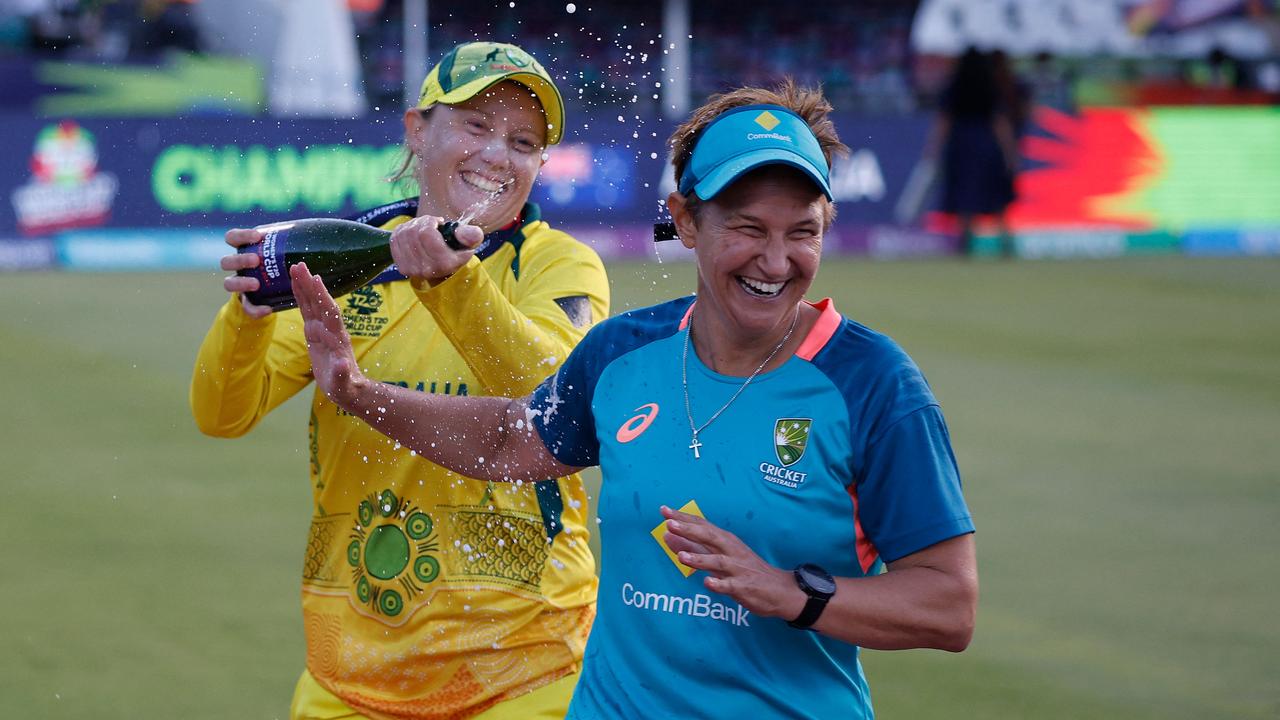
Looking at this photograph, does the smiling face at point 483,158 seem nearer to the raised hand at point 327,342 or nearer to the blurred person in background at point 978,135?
the raised hand at point 327,342

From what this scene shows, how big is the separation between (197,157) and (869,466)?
1791 centimetres

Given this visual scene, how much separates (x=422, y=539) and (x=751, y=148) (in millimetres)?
1402

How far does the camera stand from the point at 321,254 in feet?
12.3

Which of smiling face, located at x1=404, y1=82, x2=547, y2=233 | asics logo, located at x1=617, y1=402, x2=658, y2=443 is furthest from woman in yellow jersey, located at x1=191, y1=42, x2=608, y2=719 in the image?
asics logo, located at x1=617, y1=402, x2=658, y2=443

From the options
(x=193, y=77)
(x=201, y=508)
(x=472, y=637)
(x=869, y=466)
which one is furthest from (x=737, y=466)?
(x=193, y=77)

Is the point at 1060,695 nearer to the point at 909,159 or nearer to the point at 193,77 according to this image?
the point at 909,159

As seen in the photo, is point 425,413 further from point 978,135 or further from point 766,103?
point 978,135

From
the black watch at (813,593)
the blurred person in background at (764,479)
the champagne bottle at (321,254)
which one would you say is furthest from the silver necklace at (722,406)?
the champagne bottle at (321,254)

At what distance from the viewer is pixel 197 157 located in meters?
19.6

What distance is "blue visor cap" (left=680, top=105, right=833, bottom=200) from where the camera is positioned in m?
2.87

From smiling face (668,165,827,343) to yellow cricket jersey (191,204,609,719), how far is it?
789 mm

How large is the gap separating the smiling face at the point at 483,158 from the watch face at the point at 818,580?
4.78 ft

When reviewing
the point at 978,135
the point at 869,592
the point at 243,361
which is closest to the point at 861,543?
the point at 869,592

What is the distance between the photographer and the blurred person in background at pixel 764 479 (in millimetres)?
2758
